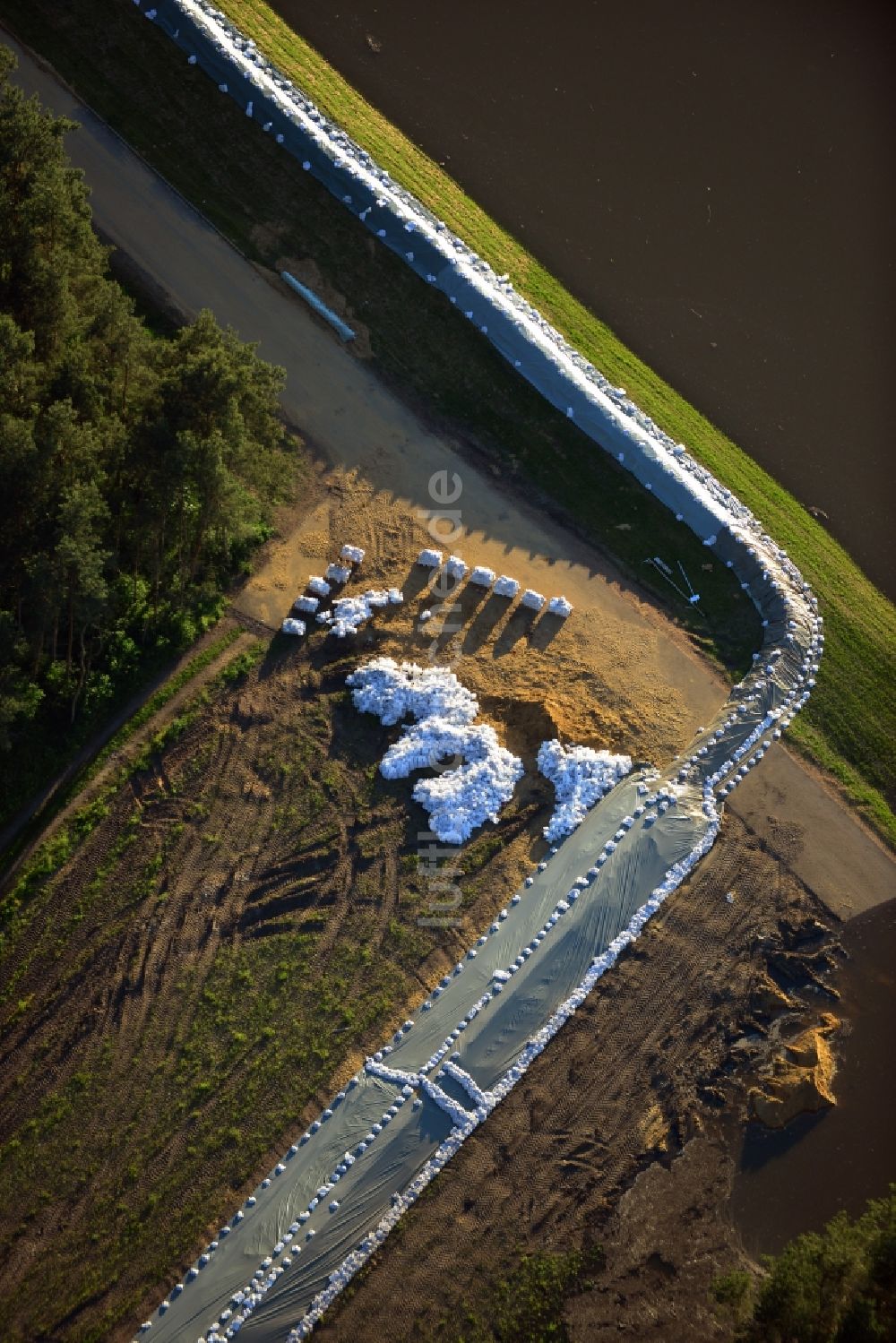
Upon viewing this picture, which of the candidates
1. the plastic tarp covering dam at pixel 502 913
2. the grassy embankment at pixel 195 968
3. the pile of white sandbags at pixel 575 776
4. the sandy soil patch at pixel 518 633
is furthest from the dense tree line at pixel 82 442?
the pile of white sandbags at pixel 575 776

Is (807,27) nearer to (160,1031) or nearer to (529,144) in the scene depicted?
(529,144)

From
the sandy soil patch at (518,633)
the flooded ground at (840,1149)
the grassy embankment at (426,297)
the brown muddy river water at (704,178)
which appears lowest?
the flooded ground at (840,1149)

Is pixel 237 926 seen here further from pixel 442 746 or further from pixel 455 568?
pixel 455 568

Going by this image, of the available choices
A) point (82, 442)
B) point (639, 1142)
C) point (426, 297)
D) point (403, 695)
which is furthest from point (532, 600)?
point (639, 1142)

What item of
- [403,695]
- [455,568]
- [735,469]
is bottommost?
[403,695]

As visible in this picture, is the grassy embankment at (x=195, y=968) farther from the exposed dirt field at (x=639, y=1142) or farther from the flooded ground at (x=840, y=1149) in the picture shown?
the flooded ground at (x=840, y=1149)

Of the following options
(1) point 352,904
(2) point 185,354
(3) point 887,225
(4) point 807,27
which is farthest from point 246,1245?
(4) point 807,27
